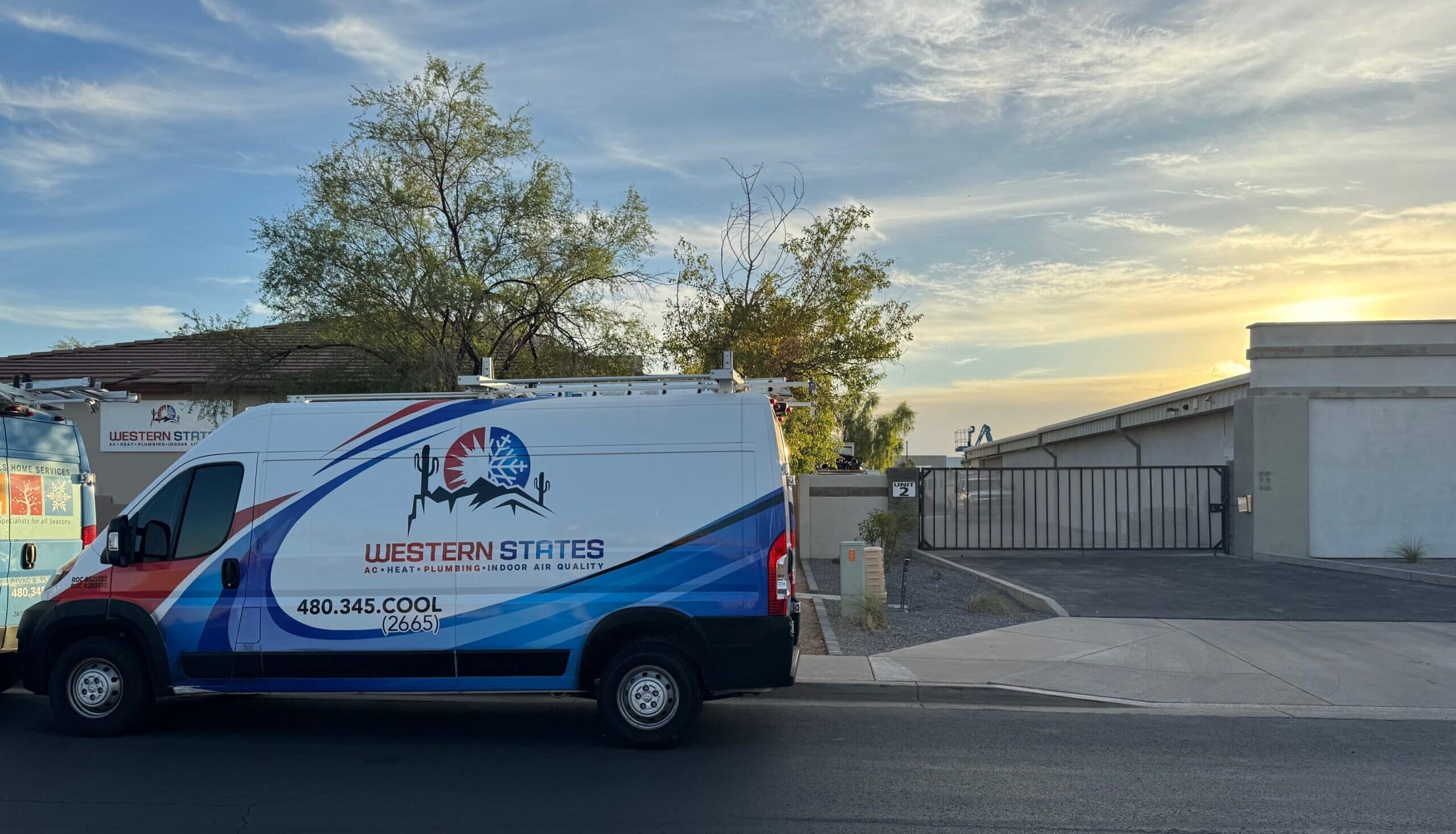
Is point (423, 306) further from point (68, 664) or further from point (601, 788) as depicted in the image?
point (601, 788)

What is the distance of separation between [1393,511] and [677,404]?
16676 millimetres

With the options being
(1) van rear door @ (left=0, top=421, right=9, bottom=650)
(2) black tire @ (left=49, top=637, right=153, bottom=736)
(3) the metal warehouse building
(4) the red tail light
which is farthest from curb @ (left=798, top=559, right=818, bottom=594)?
(1) van rear door @ (left=0, top=421, right=9, bottom=650)

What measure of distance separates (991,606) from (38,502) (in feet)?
33.9

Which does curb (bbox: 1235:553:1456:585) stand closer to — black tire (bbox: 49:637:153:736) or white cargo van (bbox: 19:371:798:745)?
white cargo van (bbox: 19:371:798:745)

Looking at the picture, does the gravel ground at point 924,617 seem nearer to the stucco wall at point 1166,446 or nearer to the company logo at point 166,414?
the stucco wall at point 1166,446

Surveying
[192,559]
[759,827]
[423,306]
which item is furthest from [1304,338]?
[192,559]

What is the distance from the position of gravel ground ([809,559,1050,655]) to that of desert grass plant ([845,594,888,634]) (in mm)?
63

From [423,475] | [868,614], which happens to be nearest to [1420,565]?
[868,614]

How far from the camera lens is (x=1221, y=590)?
1518cm

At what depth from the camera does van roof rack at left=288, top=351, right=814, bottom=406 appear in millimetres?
7887

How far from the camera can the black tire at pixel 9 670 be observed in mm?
8414

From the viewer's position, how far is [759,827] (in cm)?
571

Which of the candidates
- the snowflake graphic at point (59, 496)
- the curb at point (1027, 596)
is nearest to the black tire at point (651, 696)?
the snowflake graphic at point (59, 496)

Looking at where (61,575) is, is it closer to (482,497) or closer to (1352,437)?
(482,497)
